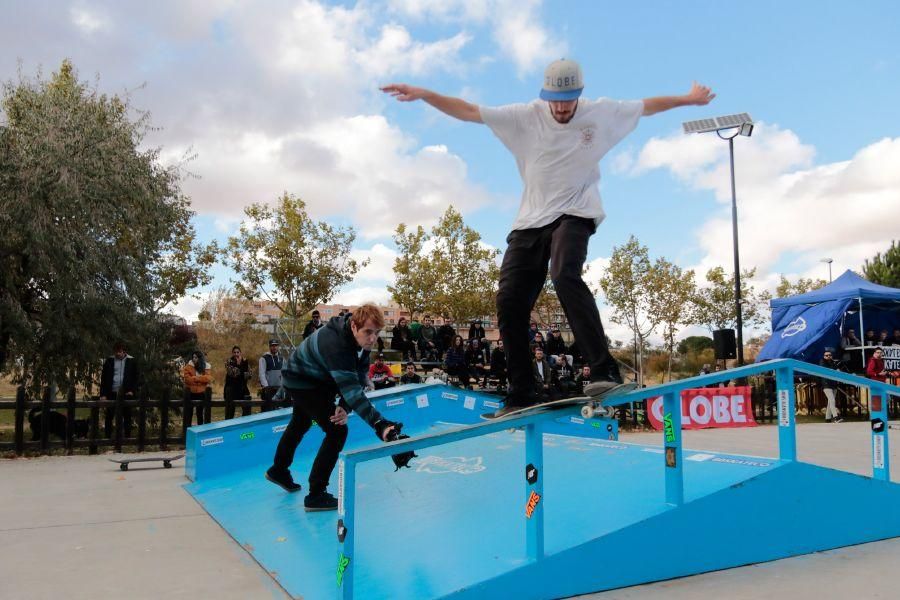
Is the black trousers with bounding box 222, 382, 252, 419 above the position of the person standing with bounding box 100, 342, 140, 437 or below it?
below

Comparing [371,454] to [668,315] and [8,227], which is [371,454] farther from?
[668,315]

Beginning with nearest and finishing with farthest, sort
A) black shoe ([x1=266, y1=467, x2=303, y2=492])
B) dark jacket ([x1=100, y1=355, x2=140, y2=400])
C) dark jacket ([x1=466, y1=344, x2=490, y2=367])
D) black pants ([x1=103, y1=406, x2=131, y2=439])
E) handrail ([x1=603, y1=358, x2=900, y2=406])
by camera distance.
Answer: handrail ([x1=603, y1=358, x2=900, y2=406]), black shoe ([x1=266, y1=467, x2=303, y2=492]), black pants ([x1=103, y1=406, x2=131, y2=439]), dark jacket ([x1=100, y1=355, x2=140, y2=400]), dark jacket ([x1=466, y1=344, x2=490, y2=367])

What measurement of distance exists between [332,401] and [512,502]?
62.9 inches

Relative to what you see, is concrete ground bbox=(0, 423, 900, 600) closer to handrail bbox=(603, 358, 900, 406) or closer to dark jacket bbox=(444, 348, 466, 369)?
handrail bbox=(603, 358, 900, 406)

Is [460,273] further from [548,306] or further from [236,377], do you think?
[236,377]

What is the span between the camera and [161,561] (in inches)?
170

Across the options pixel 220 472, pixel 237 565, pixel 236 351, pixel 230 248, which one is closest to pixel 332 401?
pixel 237 565

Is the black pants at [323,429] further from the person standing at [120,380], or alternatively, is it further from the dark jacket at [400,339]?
the dark jacket at [400,339]

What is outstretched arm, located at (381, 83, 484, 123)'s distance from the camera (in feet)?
12.5

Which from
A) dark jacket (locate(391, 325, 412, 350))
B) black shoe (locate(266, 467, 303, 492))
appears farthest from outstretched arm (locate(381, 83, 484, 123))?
dark jacket (locate(391, 325, 412, 350))

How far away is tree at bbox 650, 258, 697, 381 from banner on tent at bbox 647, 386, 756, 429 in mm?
17656

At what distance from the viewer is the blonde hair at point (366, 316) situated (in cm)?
448

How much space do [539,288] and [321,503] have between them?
2236mm

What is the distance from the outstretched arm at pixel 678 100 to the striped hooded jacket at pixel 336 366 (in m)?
2.35
